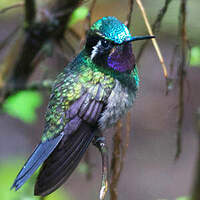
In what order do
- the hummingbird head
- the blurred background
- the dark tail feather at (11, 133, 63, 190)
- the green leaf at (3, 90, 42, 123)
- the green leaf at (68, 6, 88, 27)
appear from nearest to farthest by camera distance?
the dark tail feather at (11, 133, 63, 190), the hummingbird head, the green leaf at (68, 6, 88, 27), the green leaf at (3, 90, 42, 123), the blurred background

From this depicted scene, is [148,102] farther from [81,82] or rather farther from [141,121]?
[81,82]

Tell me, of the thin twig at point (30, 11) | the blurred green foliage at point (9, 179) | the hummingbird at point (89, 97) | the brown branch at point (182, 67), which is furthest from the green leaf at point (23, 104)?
the blurred green foliage at point (9, 179)

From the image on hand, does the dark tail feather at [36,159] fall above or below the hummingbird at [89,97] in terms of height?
below

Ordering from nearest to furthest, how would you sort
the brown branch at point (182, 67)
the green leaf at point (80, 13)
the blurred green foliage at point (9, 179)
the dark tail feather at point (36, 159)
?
1. the dark tail feather at point (36, 159)
2. the brown branch at point (182, 67)
3. the green leaf at point (80, 13)
4. the blurred green foliage at point (9, 179)

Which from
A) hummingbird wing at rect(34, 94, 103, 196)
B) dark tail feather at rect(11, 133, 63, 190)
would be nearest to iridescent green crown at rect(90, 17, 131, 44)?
A: hummingbird wing at rect(34, 94, 103, 196)

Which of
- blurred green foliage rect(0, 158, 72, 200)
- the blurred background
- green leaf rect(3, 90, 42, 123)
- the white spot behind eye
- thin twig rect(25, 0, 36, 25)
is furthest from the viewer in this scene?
the blurred background

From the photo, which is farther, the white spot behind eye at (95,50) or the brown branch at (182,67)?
the brown branch at (182,67)

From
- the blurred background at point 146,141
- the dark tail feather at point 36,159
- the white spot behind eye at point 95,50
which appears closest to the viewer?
the dark tail feather at point 36,159

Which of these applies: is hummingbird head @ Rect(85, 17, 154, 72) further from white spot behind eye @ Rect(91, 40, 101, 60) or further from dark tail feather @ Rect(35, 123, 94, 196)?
dark tail feather @ Rect(35, 123, 94, 196)

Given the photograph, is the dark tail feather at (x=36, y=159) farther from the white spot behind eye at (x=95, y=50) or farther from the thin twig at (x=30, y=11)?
the thin twig at (x=30, y=11)
